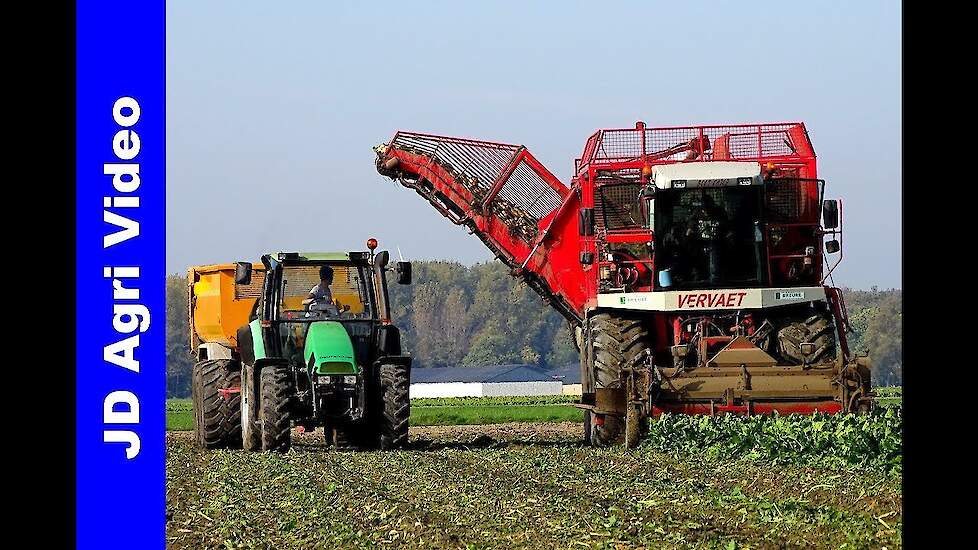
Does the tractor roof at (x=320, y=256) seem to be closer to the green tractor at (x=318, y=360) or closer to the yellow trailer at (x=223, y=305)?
the green tractor at (x=318, y=360)

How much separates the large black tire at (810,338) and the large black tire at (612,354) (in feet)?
5.40

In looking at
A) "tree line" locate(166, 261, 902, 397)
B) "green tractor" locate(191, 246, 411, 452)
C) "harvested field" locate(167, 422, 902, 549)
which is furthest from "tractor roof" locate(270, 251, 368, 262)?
"tree line" locate(166, 261, 902, 397)

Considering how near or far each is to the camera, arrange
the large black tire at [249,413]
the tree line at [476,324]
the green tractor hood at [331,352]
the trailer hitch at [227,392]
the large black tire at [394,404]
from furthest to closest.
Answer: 1. the tree line at [476,324]
2. the trailer hitch at [227,392]
3. the large black tire at [249,413]
4. the large black tire at [394,404]
5. the green tractor hood at [331,352]

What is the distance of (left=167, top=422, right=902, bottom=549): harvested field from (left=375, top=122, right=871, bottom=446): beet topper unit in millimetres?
1067

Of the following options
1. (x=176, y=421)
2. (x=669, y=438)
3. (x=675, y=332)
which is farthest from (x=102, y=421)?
(x=176, y=421)

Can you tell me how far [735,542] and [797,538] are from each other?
1.81ft

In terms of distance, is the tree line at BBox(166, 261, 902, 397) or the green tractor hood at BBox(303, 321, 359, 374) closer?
the green tractor hood at BBox(303, 321, 359, 374)

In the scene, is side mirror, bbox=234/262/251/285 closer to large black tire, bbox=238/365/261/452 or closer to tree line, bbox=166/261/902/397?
large black tire, bbox=238/365/261/452

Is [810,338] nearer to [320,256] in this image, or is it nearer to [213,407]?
[320,256]

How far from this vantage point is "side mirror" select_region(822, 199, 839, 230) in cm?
1752

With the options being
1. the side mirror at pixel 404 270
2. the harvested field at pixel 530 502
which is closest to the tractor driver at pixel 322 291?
the side mirror at pixel 404 270

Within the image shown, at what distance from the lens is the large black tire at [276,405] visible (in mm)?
16344

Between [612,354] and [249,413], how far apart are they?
4239 mm

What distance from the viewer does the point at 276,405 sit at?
16375 millimetres
